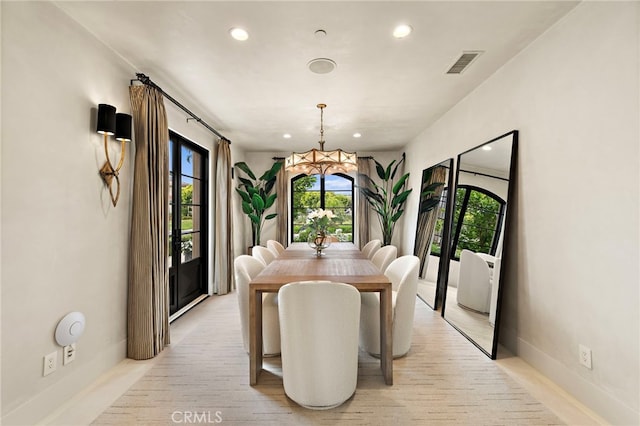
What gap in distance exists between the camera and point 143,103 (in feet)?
8.55

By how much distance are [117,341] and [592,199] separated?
3741mm

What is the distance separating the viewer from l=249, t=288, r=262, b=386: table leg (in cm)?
207

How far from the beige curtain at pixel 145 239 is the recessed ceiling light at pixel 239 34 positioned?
41.3 inches

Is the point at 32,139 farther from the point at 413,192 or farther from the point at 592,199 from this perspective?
the point at 413,192

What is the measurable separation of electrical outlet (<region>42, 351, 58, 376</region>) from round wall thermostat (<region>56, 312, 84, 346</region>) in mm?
73

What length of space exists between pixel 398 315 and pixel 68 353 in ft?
8.03

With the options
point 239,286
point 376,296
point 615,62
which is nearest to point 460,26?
point 615,62

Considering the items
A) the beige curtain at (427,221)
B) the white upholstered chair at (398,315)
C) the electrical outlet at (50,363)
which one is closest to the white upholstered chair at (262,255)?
the white upholstered chair at (398,315)

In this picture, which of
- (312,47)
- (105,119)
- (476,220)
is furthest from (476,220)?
(105,119)

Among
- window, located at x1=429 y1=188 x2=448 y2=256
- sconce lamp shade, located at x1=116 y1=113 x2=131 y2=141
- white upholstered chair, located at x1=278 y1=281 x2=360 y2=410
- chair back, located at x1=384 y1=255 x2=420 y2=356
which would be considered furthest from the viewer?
window, located at x1=429 y1=188 x2=448 y2=256

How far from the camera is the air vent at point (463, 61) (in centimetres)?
248

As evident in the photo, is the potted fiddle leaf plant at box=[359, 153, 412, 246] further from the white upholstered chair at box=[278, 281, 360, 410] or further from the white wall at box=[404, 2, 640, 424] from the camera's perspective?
the white upholstered chair at box=[278, 281, 360, 410]

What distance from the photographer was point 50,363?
72.2 inches

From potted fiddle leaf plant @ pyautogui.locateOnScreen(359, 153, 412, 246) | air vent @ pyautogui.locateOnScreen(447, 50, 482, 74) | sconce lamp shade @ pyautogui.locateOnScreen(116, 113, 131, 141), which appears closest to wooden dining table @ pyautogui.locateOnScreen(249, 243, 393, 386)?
sconce lamp shade @ pyautogui.locateOnScreen(116, 113, 131, 141)
